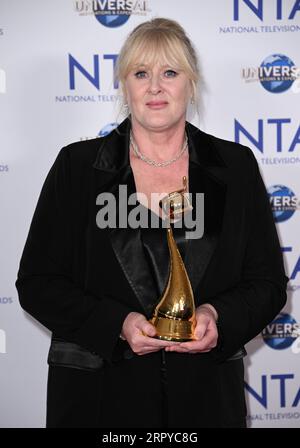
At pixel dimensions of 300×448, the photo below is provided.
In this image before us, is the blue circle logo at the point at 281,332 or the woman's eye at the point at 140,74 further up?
the woman's eye at the point at 140,74

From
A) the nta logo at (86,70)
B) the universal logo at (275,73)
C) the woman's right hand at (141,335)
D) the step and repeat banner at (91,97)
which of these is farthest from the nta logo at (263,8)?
the woman's right hand at (141,335)

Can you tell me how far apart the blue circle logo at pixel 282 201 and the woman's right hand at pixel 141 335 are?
3.18ft

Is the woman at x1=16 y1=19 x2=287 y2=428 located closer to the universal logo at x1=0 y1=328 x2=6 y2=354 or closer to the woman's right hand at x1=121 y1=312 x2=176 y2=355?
the woman's right hand at x1=121 y1=312 x2=176 y2=355

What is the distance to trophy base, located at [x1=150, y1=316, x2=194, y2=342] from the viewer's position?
42.8 inches

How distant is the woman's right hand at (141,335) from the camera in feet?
3.59

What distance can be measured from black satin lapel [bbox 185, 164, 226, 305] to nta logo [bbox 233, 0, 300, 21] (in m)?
0.80

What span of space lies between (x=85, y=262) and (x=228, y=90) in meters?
0.92

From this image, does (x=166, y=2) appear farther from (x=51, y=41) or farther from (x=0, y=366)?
(x=0, y=366)

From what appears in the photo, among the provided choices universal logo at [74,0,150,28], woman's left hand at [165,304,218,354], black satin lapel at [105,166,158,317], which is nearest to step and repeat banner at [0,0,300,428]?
universal logo at [74,0,150,28]

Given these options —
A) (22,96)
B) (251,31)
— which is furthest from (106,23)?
(251,31)

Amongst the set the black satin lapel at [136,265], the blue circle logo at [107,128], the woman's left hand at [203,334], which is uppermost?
the blue circle logo at [107,128]

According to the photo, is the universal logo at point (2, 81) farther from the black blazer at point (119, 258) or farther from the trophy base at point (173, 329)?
the trophy base at point (173, 329)

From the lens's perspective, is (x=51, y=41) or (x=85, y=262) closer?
(x=85, y=262)

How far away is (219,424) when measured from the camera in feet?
4.27
